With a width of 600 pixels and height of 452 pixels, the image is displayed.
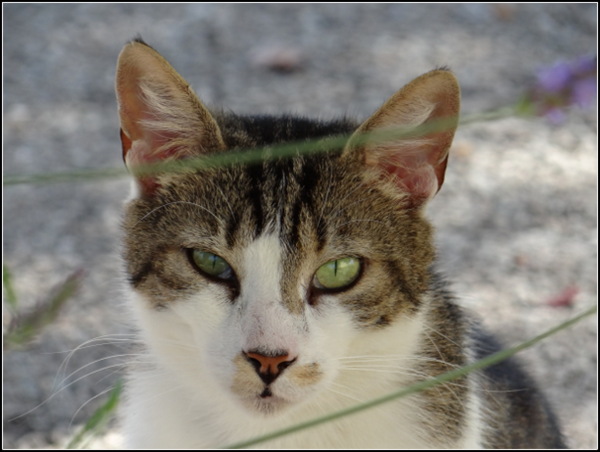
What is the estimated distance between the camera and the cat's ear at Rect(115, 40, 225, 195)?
6.08ft

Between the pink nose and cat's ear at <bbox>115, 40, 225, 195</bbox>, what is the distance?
0.47 meters

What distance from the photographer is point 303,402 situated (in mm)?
1865

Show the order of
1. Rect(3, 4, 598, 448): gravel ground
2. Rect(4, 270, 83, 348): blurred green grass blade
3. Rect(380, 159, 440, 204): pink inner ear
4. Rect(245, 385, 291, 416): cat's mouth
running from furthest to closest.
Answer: Rect(3, 4, 598, 448): gravel ground
Rect(380, 159, 440, 204): pink inner ear
Rect(245, 385, 291, 416): cat's mouth
Rect(4, 270, 83, 348): blurred green grass blade

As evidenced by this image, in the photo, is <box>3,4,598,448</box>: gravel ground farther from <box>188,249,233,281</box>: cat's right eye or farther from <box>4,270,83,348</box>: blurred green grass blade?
<box>4,270,83,348</box>: blurred green grass blade

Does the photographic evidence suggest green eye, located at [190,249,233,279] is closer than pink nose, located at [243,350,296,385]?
No

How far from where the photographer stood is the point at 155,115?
6.49 ft

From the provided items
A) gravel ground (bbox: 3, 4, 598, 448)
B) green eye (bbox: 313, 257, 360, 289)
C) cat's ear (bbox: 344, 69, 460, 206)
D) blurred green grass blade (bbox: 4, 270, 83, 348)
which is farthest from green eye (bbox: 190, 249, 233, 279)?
blurred green grass blade (bbox: 4, 270, 83, 348)

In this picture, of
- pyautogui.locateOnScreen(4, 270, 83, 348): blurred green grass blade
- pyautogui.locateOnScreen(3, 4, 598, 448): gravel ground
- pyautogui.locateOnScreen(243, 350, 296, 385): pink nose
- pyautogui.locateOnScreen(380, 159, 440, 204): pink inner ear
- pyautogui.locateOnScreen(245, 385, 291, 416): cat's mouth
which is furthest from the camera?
pyautogui.locateOnScreen(3, 4, 598, 448): gravel ground

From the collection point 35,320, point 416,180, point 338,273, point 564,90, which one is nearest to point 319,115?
point 416,180

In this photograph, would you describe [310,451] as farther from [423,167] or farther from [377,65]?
[377,65]

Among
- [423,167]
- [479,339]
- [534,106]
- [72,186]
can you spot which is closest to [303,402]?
[423,167]

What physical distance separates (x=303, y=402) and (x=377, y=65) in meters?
3.11

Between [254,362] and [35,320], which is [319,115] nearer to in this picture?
[254,362]

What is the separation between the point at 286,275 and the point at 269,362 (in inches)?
→ 7.5
